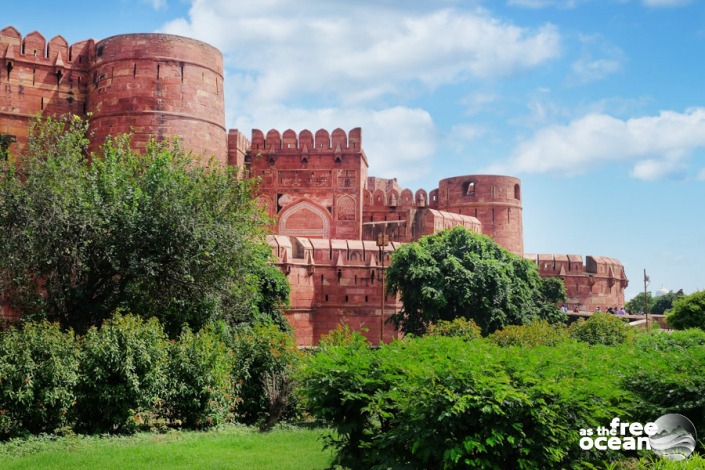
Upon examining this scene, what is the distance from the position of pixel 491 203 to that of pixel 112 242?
22165mm

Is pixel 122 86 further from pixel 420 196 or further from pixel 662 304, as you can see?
pixel 662 304

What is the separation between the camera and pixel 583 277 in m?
30.9

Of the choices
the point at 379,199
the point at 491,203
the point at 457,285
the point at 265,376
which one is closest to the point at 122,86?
the point at 457,285

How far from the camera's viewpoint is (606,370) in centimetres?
765

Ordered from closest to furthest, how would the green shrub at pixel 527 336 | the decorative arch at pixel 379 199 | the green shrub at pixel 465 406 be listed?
the green shrub at pixel 465 406, the green shrub at pixel 527 336, the decorative arch at pixel 379 199

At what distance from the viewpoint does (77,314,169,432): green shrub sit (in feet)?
32.4

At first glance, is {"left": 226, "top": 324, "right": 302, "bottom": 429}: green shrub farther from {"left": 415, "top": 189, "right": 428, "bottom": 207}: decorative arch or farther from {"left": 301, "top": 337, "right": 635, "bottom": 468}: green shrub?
{"left": 415, "top": 189, "right": 428, "bottom": 207}: decorative arch

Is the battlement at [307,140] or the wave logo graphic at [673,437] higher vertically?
the battlement at [307,140]

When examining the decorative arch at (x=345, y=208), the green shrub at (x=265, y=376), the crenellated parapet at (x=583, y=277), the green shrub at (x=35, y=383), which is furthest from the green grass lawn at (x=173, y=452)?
the crenellated parapet at (x=583, y=277)

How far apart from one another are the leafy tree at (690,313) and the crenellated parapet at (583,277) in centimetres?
644

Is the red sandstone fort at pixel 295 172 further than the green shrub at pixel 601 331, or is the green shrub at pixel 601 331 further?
the red sandstone fort at pixel 295 172

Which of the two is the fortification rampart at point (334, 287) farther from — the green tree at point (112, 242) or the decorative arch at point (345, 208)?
the green tree at point (112, 242)

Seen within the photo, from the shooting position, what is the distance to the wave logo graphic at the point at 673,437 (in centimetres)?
678

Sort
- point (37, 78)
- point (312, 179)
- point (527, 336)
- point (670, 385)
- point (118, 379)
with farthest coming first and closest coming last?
1. point (312, 179)
2. point (37, 78)
3. point (527, 336)
4. point (118, 379)
5. point (670, 385)
